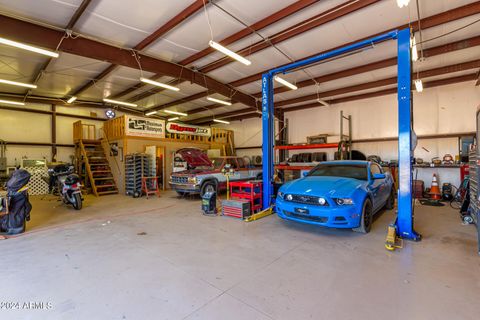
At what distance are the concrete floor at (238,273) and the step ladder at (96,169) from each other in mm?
5156

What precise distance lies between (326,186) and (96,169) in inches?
384

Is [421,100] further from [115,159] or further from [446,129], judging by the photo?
[115,159]

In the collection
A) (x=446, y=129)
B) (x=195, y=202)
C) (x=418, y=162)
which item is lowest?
(x=195, y=202)

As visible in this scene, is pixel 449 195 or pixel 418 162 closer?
pixel 449 195

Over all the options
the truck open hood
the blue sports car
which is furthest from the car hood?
the truck open hood

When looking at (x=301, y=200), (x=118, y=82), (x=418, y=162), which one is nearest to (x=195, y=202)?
(x=301, y=200)

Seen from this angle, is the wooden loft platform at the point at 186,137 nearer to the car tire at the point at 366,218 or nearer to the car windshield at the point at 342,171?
the car windshield at the point at 342,171

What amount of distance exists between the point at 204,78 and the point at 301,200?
6160mm

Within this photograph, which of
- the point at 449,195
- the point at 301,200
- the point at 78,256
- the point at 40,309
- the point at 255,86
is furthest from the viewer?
the point at 255,86

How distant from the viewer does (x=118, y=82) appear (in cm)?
919

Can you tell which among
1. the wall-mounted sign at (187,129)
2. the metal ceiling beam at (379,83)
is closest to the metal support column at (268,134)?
the metal ceiling beam at (379,83)

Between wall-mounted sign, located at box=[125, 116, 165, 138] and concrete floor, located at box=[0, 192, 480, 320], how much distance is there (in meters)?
5.80

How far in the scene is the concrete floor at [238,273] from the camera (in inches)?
78.0

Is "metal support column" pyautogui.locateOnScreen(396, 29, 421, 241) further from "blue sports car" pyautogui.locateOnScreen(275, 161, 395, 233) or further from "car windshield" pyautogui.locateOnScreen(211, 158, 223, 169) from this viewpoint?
"car windshield" pyautogui.locateOnScreen(211, 158, 223, 169)
